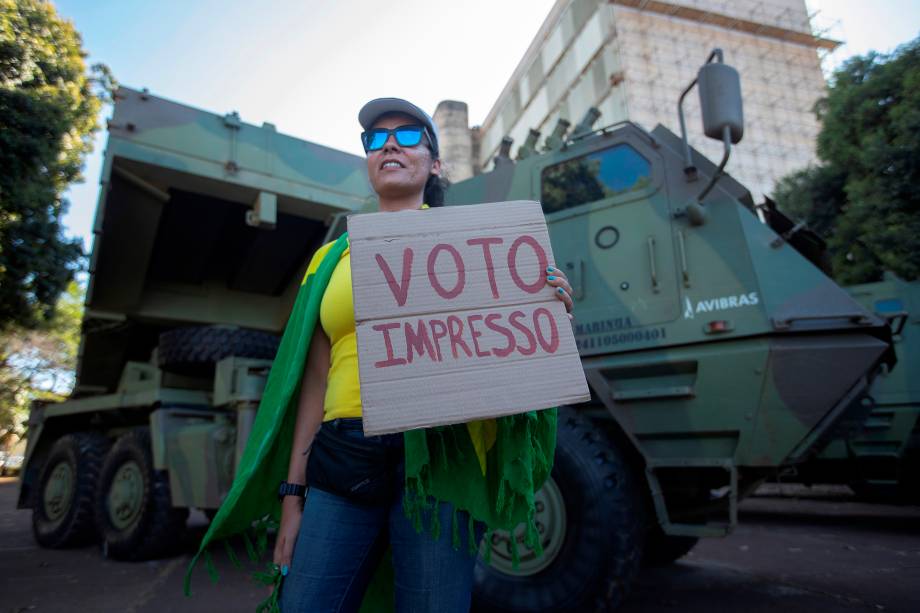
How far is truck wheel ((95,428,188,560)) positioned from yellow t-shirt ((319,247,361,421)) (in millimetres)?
4096

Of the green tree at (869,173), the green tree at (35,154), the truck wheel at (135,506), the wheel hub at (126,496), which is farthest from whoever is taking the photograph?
the green tree at (869,173)

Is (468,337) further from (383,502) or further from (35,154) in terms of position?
(35,154)

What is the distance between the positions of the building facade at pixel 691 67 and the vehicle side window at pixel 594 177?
58.9ft

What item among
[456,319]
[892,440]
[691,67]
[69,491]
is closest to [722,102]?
[456,319]

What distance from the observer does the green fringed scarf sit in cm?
127

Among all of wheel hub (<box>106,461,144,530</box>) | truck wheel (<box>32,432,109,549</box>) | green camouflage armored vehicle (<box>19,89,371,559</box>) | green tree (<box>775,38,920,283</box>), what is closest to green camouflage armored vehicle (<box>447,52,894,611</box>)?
green camouflage armored vehicle (<box>19,89,371,559</box>)

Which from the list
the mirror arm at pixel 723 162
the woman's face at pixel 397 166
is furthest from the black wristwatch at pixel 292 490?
the mirror arm at pixel 723 162

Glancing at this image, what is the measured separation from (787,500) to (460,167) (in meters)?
18.5

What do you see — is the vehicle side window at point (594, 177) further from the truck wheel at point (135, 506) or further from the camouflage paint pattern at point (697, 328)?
the truck wheel at point (135, 506)

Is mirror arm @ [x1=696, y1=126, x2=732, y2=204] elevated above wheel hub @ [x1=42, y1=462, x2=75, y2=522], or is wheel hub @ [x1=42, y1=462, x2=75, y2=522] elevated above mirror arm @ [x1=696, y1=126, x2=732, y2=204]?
mirror arm @ [x1=696, y1=126, x2=732, y2=204]

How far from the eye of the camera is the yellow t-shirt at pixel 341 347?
1369 millimetres

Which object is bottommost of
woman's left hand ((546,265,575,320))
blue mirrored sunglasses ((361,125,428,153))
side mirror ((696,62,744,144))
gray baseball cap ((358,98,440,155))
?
woman's left hand ((546,265,575,320))

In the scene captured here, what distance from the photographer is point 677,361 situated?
3.04m

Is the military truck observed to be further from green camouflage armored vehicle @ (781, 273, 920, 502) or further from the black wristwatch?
green camouflage armored vehicle @ (781, 273, 920, 502)
